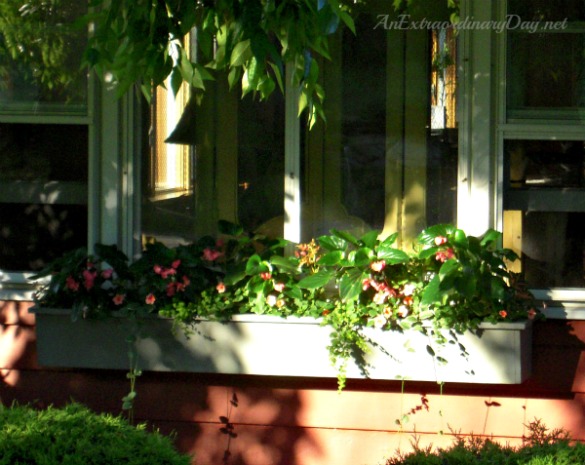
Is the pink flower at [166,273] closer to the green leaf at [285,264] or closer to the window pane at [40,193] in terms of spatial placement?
the green leaf at [285,264]

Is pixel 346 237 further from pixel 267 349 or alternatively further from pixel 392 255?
pixel 267 349

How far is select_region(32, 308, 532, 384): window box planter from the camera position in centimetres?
523

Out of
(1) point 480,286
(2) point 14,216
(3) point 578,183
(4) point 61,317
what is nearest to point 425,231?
(1) point 480,286

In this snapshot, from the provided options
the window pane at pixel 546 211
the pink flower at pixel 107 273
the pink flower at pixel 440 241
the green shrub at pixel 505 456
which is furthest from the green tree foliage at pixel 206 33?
the window pane at pixel 546 211

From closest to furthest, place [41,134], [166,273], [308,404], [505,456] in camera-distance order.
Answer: [505,456]
[166,273]
[308,404]
[41,134]

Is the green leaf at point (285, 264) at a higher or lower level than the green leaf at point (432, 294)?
higher

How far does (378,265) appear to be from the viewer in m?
5.20

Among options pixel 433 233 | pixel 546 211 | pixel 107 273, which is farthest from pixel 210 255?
pixel 546 211

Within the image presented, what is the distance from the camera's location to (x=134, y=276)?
5.54m

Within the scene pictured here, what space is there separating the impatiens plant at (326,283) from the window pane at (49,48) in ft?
2.79

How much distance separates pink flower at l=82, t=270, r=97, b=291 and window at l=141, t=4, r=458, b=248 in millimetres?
452

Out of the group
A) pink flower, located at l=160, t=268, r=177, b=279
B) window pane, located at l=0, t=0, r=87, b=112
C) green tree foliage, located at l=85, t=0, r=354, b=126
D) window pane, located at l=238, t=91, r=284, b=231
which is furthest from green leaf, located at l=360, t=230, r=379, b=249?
window pane, located at l=0, t=0, r=87, b=112

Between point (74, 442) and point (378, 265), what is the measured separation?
1796mm

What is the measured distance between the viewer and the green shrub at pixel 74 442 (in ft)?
12.7
